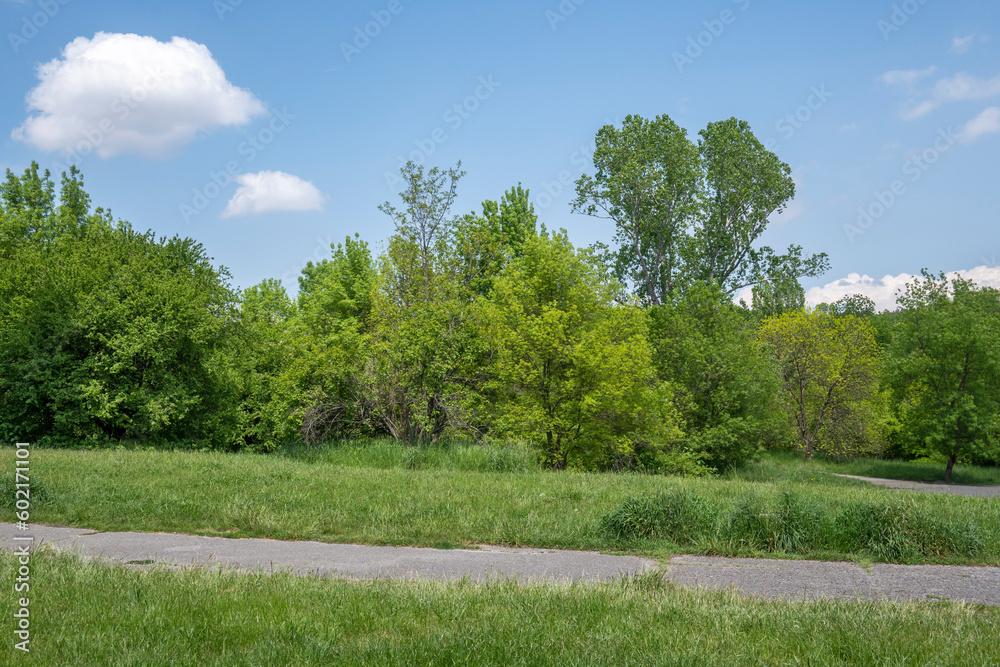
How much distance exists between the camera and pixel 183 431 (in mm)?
23578

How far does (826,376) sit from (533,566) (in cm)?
3427

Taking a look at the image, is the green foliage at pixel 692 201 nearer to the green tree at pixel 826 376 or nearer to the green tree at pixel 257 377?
the green tree at pixel 826 376

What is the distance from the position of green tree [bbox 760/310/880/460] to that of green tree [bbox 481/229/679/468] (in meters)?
17.7

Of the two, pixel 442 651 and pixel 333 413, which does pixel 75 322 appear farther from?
pixel 442 651

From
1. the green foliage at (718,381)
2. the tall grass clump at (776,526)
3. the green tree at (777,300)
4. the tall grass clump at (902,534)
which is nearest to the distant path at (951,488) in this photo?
the green foliage at (718,381)

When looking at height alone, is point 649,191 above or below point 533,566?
above

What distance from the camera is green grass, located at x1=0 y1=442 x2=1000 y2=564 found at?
7898mm

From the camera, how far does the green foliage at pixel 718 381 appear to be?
24.1 metres

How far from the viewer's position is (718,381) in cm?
2473

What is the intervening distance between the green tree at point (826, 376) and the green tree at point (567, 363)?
1767 cm

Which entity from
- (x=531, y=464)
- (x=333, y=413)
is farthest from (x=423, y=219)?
(x=531, y=464)

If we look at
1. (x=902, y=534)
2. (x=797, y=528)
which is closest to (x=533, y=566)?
(x=797, y=528)

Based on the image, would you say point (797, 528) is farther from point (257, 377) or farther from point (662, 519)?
point (257, 377)

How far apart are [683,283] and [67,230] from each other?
37.0m
